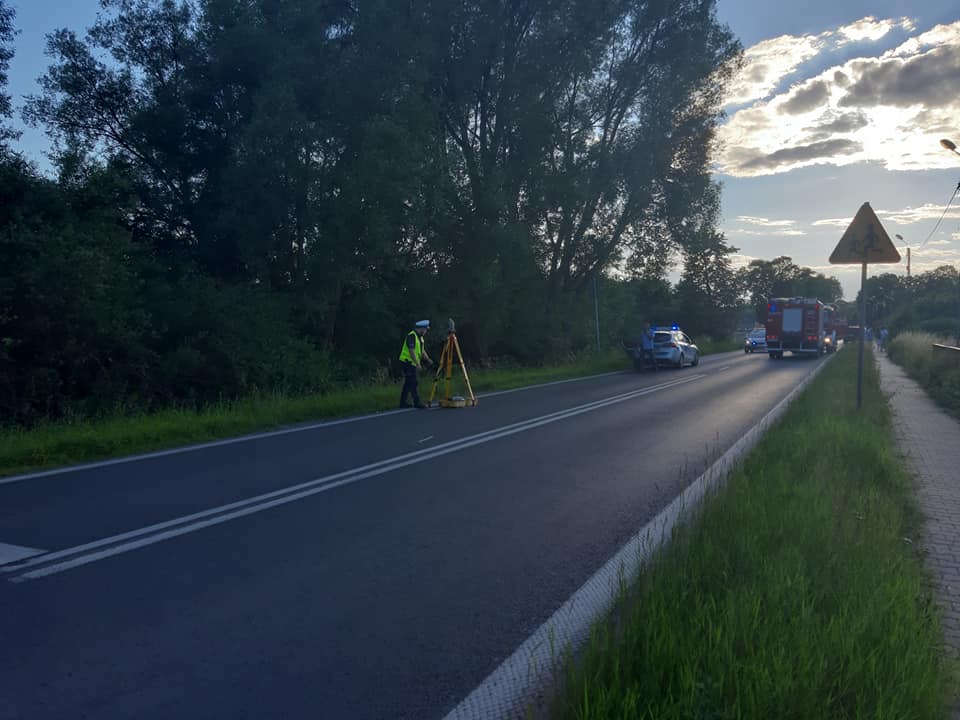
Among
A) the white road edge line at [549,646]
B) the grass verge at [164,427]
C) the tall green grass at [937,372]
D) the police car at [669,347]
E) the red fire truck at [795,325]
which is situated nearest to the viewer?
the white road edge line at [549,646]

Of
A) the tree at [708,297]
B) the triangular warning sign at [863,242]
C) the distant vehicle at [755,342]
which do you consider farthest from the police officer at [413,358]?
the tree at [708,297]

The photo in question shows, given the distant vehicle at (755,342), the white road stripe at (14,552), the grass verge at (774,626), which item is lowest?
the distant vehicle at (755,342)

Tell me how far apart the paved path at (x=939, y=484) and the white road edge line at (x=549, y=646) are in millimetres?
1682

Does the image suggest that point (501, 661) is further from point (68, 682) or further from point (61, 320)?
point (61, 320)

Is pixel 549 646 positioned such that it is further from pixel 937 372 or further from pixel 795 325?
pixel 795 325

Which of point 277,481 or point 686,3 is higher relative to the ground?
point 686,3

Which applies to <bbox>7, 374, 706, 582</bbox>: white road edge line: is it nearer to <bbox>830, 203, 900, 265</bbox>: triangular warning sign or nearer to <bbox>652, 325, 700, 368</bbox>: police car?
<bbox>830, 203, 900, 265</bbox>: triangular warning sign

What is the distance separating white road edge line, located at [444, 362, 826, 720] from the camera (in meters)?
3.34

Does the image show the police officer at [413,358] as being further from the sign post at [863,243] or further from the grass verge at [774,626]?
the grass verge at [774,626]

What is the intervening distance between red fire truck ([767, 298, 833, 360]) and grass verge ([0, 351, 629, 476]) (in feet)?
100

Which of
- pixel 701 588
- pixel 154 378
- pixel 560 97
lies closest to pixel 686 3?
pixel 560 97

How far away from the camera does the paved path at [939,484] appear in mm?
4715

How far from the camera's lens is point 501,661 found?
12.5 ft

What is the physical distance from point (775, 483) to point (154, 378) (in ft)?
42.7
